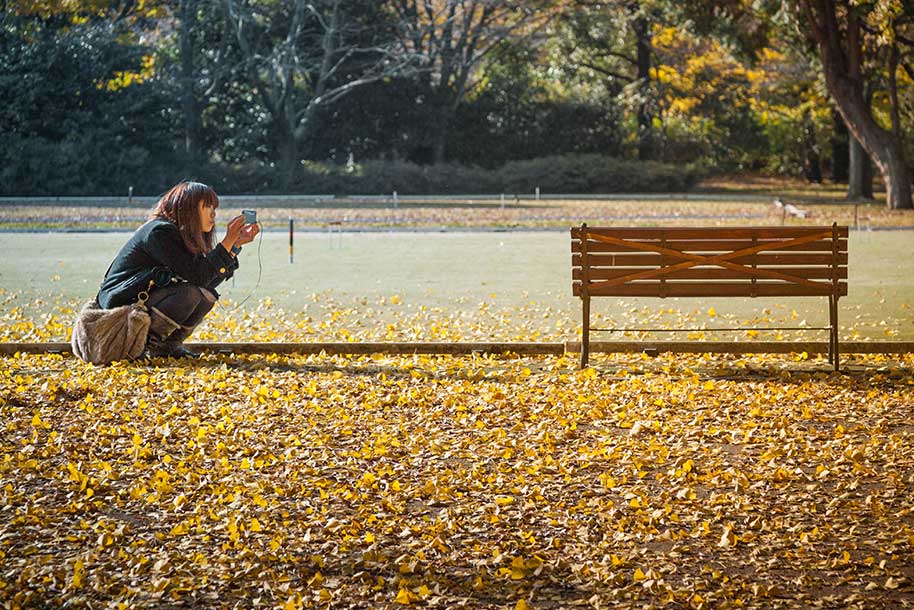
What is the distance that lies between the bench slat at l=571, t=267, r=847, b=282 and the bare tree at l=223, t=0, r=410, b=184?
31125mm

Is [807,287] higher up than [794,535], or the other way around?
[807,287]

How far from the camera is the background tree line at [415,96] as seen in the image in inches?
1506

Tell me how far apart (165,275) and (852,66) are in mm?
24720

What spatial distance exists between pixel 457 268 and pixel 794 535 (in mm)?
12294

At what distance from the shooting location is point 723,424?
7.32 meters

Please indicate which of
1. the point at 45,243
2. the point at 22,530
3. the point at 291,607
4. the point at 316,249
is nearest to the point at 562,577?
the point at 291,607

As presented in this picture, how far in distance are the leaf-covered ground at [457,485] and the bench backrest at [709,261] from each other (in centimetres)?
56

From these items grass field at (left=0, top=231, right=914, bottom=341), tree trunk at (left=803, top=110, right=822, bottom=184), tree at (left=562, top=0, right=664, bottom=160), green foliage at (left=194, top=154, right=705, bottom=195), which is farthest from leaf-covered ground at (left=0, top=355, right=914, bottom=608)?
tree trunk at (left=803, top=110, right=822, bottom=184)

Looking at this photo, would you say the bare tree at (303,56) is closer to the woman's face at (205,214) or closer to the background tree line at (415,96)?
the background tree line at (415,96)

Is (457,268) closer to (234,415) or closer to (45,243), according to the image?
(45,243)

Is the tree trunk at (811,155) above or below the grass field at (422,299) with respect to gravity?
above

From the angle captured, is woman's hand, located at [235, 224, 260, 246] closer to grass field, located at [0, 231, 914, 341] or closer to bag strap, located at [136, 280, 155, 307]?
bag strap, located at [136, 280, 155, 307]

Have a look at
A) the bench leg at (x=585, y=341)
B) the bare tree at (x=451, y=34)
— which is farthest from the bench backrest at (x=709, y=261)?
the bare tree at (x=451, y=34)

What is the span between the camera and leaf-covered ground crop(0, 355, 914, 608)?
184 inches
